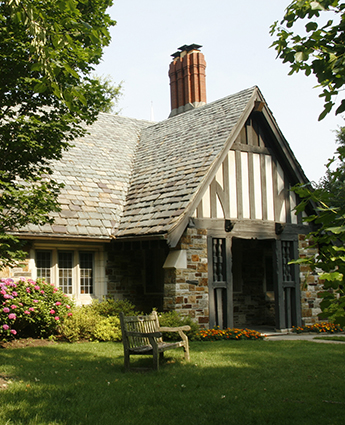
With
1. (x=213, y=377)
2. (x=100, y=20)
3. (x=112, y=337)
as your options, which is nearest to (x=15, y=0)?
(x=100, y=20)

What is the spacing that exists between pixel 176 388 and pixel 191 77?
15.3 metres

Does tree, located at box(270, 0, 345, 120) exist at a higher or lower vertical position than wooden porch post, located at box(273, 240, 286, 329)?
higher

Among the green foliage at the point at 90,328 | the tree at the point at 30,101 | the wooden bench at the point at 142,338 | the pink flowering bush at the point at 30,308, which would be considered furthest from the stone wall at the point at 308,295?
the tree at the point at 30,101

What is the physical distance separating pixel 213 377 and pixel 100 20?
637 centimetres

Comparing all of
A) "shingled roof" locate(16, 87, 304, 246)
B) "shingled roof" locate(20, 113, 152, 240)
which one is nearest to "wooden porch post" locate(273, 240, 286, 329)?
"shingled roof" locate(16, 87, 304, 246)

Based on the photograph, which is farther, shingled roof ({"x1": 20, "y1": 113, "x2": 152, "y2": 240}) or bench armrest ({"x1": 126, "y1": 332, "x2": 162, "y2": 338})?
shingled roof ({"x1": 20, "y1": 113, "x2": 152, "y2": 240})

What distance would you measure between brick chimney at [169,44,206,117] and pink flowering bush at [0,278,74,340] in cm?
1105

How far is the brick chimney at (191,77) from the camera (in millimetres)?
19281

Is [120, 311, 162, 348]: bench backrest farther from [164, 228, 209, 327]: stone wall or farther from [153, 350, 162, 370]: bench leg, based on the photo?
[164, 228, 209, 327]: stone wall

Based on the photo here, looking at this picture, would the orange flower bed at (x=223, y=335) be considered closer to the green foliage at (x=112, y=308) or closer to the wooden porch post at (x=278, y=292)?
the wooden porch post at (x=278, y=292)

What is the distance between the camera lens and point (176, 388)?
6.24 meters

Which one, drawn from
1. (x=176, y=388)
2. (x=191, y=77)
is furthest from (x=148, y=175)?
(x=176, y=388)

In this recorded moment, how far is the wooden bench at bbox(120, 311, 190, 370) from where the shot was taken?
7.31 meters

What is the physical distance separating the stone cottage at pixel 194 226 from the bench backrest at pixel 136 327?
2.99 m
